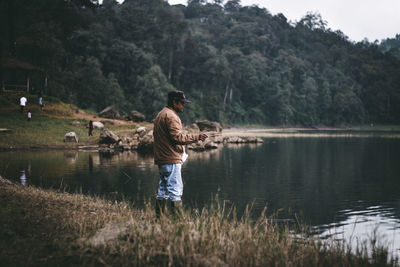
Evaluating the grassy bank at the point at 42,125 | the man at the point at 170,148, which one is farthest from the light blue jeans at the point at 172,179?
the grassy bank at the point at 42,125

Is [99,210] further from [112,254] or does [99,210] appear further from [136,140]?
[136,140]

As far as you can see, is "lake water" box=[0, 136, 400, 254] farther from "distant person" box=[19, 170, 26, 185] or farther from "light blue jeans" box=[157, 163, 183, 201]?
"light blue jeans" box=[157, 163, 183, 201]

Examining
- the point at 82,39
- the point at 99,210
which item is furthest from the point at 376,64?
the point at 99,210

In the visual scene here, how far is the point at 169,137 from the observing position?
7.36 meters

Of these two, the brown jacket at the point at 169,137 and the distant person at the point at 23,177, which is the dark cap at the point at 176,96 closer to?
the brown jacket at the point at 169,137

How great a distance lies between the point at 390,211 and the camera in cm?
1281

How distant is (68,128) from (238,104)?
68974mm

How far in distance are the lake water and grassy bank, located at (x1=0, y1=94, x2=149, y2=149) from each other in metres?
3.94

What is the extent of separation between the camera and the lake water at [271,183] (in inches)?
464

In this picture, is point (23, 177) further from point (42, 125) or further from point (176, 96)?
point (42, 125)

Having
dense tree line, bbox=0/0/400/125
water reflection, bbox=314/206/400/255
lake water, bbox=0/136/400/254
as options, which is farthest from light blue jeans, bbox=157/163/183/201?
dense tree line, bbox=0/0/400/125

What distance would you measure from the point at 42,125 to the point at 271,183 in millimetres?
22309

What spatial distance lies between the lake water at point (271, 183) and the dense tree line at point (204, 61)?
2238cm

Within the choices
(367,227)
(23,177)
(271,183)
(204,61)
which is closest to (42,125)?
(23,177)
